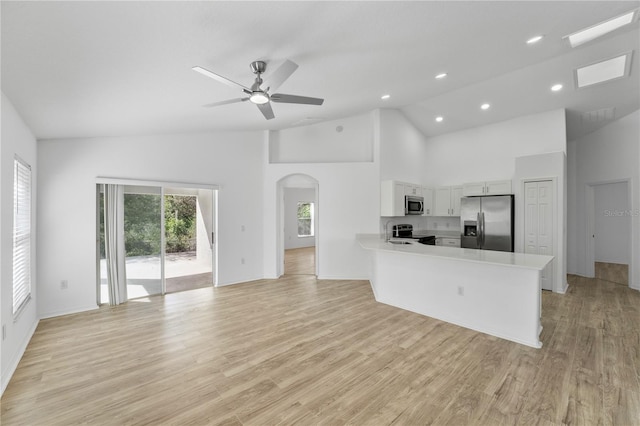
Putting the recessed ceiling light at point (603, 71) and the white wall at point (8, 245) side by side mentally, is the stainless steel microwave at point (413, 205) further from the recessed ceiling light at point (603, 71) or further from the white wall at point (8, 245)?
the white wall at point (8, 245)

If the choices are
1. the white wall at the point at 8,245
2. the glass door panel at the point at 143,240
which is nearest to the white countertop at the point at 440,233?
the glass door panel at the point at 143,240

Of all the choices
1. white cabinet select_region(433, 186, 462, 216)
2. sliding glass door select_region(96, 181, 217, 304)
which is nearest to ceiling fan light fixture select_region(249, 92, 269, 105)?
sliding glass door select_region(96, 181, 217, 304)

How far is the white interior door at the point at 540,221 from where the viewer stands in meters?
5.09

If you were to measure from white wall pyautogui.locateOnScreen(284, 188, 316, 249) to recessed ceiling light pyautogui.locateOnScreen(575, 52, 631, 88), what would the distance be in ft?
27.7

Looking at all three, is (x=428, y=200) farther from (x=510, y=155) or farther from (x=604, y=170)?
(x=604, y=170)

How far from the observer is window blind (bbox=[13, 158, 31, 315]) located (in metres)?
2.94

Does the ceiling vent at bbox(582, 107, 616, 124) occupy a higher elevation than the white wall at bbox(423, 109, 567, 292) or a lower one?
higher

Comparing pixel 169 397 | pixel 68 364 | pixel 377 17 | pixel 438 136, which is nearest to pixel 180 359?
pixel 169 397

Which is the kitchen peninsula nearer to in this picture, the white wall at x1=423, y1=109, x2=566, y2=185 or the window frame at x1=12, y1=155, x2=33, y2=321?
the white wall at x1=423, y1=109, x2=566, y2=185

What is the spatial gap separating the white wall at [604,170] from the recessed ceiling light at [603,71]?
1.80 m

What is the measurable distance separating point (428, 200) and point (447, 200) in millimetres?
481

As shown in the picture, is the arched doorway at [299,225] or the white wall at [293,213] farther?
the white wall at [293,213]

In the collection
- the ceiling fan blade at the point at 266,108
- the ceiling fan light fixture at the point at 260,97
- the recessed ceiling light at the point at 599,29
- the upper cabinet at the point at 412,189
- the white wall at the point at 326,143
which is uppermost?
the recessed ceiling light at the point at 599,29

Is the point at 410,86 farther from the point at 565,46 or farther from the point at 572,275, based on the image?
the point at 572,275
